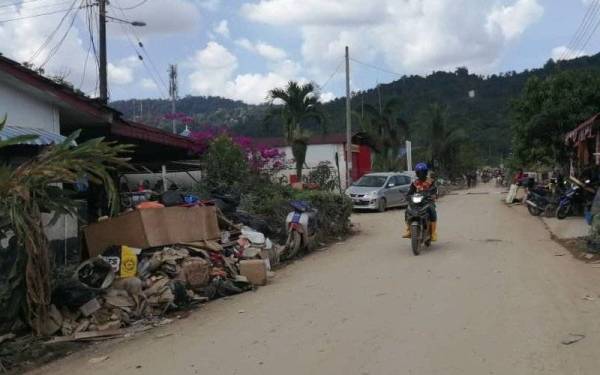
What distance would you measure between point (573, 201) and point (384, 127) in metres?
25.1

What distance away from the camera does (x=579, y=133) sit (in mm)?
17469

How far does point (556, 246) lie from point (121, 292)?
8.83 metres

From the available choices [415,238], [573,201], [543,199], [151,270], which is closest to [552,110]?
[543,199]

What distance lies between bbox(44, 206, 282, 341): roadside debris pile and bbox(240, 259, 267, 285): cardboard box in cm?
1

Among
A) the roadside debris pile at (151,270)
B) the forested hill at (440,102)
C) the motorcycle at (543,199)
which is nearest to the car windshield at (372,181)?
the motorcycle at (543,199)

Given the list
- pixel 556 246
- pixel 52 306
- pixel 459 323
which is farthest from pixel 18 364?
pixel 556 246

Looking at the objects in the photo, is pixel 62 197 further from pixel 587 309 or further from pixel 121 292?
pixel 587 309

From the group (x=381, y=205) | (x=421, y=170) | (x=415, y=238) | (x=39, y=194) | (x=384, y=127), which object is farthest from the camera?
(x=384, y=127)

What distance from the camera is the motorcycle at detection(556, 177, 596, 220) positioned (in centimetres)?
1761

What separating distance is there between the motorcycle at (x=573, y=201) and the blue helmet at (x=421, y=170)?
735cm

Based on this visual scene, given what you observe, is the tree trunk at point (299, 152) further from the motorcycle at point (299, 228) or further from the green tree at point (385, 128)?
the motorcycle at point (299, 228)

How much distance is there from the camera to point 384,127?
42.5 meters

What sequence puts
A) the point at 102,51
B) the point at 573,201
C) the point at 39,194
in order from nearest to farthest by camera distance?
the point at 39,194
the point at 573,201
the point at 102,51

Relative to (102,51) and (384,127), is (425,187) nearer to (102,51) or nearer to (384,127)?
(102,51)
